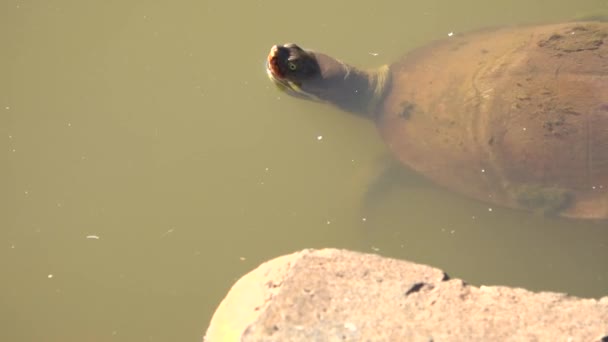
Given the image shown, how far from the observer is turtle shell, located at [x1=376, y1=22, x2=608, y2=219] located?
3316mm

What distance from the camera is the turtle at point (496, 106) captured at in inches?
131

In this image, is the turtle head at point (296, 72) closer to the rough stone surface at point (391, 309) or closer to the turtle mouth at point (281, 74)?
the turtle mouth at point (281, 74)

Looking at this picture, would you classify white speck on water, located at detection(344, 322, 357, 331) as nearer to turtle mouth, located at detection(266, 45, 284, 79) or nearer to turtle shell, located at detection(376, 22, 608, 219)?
turtle shell, located at detection(376, 22, 608, 219)

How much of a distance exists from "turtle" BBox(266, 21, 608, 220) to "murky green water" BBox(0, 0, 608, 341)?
12.3 inches

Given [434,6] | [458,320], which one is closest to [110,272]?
[458,320]

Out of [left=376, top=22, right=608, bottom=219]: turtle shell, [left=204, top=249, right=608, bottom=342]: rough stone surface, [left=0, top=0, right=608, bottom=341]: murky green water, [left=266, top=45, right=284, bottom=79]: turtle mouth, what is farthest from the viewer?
[left=0, top=0, right=608, bottom=341]: murky green water

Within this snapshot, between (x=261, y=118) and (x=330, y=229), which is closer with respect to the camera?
(x=330, y=229)

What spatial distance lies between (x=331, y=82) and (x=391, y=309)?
2112 mm

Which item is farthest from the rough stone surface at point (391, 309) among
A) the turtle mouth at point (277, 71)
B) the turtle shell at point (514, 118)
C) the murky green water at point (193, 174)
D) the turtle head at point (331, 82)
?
the turtle head at point (331, 82)

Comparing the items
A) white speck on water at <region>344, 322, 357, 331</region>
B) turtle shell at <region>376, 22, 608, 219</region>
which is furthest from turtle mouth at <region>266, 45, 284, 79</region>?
white speck on water at <region>344, 322, 357, 331</region>

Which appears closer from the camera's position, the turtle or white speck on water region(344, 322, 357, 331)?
white speck on water region(344, 322, 357, 331)

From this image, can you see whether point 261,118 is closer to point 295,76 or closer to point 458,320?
point 295,76

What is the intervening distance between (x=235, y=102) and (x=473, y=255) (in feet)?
6.42

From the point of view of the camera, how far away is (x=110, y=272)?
163 inches
